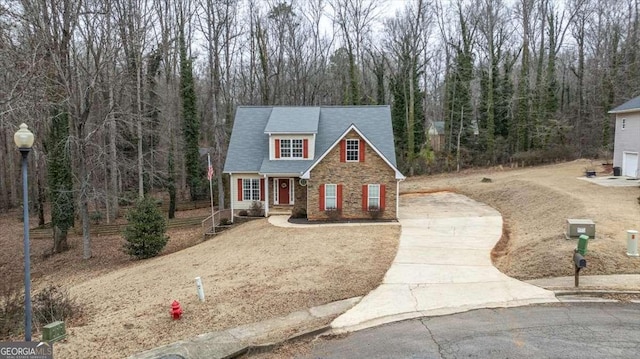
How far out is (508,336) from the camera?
8562 mm

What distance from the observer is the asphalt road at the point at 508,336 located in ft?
26.1

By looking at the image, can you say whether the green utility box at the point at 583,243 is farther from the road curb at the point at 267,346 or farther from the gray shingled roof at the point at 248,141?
the gray shingled roof at the point at 248,141

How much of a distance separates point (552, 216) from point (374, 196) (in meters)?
7.85

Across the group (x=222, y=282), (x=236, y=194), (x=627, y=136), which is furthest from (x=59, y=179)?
(x=627, y=136)

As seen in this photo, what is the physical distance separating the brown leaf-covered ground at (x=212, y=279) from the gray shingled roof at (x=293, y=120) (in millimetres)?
5594

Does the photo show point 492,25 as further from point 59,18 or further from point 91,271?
point 91,271

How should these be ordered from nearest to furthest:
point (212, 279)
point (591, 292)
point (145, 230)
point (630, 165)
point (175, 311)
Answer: point (175, 311)
point (591, 292)
point (212, 279)
point (145, 230)
point (630, 165)

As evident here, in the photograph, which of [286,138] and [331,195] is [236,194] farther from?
[331,195]

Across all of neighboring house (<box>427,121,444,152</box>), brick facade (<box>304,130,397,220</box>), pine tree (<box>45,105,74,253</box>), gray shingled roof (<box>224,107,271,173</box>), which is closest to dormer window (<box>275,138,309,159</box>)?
gray shingled roof (<box>224,107,271,173</box>)

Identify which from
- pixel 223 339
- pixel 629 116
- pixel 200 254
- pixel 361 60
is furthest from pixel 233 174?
pixel 361 60

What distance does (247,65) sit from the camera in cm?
4559

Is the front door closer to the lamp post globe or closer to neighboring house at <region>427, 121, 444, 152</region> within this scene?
the lamp post globe

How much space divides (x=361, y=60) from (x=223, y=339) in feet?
145

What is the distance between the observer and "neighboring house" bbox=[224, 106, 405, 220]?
2195 cm
